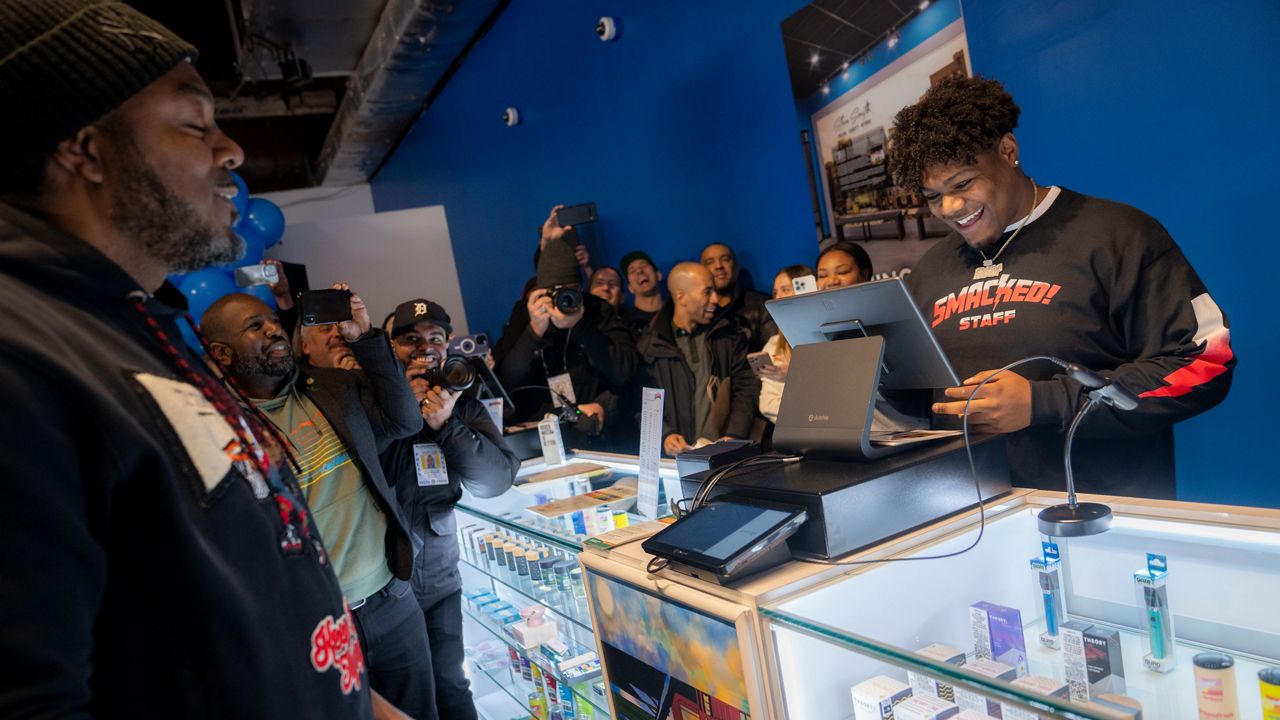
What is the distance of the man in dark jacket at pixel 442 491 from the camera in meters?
2.72

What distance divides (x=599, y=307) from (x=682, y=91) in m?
1.24

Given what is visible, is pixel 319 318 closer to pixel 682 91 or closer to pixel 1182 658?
pixel 1182 658

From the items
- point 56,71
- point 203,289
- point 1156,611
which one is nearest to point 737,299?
point 1156,611

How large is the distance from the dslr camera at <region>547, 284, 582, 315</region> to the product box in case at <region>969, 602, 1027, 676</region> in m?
3.03

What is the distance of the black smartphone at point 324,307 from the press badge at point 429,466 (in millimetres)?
479

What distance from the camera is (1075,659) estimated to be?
122 centimetres

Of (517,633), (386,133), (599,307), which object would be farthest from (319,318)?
(386,133)

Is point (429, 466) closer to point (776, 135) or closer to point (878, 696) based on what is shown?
point (878, 696)

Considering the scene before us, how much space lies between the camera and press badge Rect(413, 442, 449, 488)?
2711 mm

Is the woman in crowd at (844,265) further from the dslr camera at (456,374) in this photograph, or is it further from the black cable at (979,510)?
the black cable at (979,510)

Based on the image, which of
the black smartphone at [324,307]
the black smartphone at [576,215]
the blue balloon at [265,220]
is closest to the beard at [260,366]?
the black smartphone at [324,307]

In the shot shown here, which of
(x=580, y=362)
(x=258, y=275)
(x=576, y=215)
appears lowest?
(x=580, y=362)

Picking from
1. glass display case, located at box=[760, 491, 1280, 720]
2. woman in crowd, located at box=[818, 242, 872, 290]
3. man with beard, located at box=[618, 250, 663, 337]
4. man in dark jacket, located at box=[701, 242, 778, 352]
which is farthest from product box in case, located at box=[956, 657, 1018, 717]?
man with beard, located at box=[618, 250, 663, 337]

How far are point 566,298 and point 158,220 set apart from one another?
10.9ft
